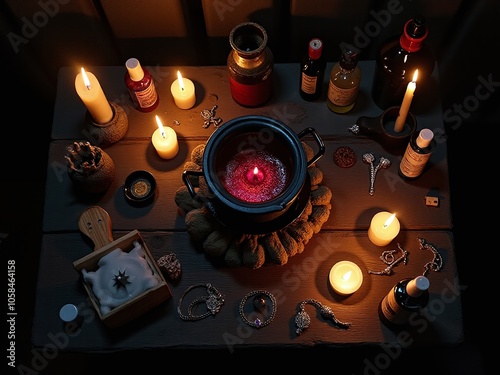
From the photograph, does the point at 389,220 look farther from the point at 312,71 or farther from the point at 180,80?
the point at 180,80

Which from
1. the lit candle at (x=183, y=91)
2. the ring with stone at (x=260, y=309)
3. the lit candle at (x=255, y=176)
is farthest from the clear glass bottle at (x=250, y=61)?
the ring with stone at (x=260, y=309)

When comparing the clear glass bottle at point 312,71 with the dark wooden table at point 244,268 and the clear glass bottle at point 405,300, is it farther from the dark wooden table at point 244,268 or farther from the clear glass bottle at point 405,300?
the clear glass bottle at point 405,300

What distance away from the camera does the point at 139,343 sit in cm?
102

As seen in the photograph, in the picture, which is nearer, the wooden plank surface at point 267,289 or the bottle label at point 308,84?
the wooden plank surface at point 267,289

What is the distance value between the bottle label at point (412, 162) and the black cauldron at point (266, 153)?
0.72 ft

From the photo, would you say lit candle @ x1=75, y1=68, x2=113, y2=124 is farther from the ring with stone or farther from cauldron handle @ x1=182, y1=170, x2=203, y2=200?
the ring with stone

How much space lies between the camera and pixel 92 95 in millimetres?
1078

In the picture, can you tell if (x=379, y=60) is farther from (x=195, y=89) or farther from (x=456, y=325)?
(x=456, y=325)

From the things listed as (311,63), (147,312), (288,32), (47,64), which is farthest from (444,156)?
(47,64)

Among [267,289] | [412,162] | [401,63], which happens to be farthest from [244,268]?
[401,63]

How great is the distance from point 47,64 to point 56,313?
783 mm

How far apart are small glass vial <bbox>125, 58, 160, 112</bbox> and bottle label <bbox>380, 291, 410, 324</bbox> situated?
0.68 meters

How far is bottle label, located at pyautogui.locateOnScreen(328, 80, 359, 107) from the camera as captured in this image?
112 cm

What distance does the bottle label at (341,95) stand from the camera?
1118 millimetres
